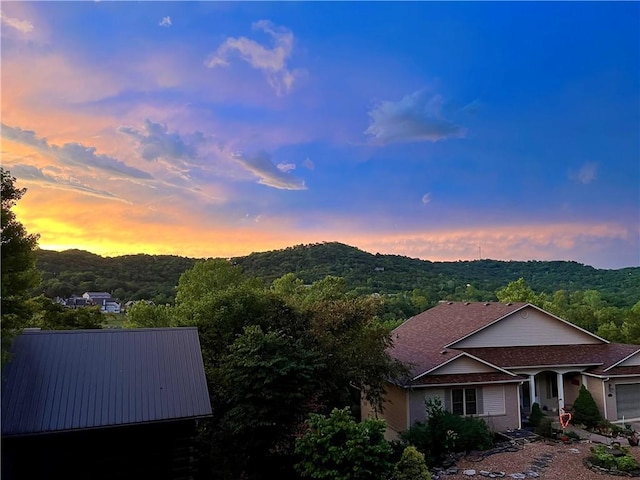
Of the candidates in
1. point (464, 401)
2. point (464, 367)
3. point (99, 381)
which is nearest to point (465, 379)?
point (464, 367)

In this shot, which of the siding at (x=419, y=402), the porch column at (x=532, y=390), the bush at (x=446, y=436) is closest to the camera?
the bush at (x=446, y=436)

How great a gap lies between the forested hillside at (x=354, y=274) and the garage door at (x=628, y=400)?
26.0 metres

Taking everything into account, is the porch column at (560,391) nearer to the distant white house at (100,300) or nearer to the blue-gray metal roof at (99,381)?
the blue-gray metal roof at (99,381)

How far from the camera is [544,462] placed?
12.9 m

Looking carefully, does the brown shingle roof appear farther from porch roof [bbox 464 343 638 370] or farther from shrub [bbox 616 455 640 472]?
shrub [bbox 616 455 640 472]

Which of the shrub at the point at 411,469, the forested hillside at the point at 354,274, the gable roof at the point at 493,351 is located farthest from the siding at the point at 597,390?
the forested hillside at the point at 354,274

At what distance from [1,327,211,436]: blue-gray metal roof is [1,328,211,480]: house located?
0.02 metres

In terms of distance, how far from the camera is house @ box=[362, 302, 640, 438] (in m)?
16.9

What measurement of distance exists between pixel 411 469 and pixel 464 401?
760 cm

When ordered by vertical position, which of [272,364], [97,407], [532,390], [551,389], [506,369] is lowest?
[551,389]

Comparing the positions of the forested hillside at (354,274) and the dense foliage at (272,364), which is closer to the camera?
the dense foliage at (272,364)

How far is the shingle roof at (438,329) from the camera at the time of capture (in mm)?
18797

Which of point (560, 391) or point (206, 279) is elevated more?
point (206, 279)

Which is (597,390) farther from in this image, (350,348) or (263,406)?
(263,406)
